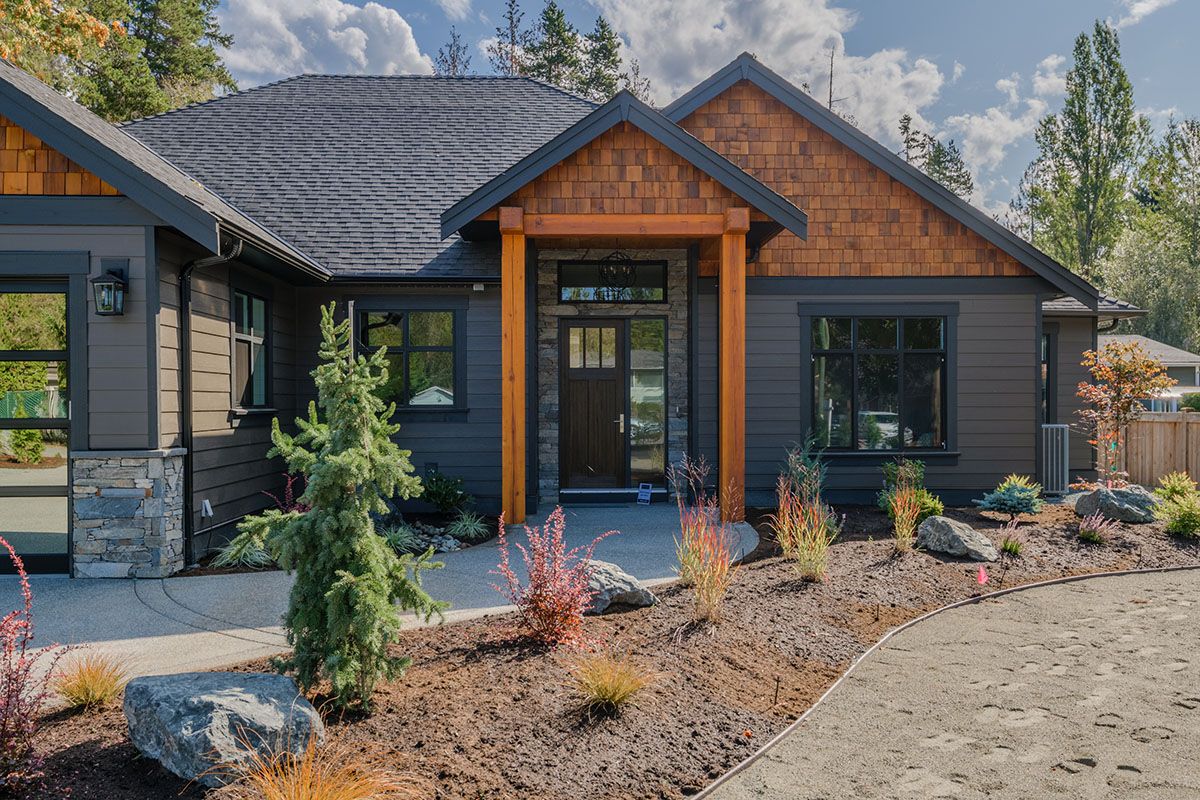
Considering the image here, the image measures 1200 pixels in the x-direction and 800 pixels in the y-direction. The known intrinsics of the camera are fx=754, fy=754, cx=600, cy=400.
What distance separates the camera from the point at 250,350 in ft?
25.9

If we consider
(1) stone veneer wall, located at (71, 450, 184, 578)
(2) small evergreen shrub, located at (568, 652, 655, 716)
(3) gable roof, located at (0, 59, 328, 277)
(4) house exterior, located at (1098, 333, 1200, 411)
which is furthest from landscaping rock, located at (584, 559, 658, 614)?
(4) house exterior, located at (1098, 333, 1200, 411)

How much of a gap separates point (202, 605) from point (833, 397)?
280 inches

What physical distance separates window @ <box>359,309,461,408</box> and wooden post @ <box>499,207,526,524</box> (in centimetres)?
165

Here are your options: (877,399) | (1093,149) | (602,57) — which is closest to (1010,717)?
(877,399)

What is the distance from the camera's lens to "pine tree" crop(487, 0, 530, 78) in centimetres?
2686

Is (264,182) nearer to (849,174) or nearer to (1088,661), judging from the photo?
(849,174)

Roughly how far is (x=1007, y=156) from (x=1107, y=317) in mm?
27272

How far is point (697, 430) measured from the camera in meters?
9.00

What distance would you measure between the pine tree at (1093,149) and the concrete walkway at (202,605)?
24.3 meters

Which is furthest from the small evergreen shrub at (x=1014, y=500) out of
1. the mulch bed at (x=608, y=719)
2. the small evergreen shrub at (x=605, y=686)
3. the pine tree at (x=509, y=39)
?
the pine tree at (x=509, y=39)

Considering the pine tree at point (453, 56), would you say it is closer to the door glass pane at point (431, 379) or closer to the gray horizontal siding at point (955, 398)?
the door glass pane at point (431, 379)

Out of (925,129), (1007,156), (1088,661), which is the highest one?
(925,129)

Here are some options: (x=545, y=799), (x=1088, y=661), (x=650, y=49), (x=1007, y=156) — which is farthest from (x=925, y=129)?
(x=545, y=799)

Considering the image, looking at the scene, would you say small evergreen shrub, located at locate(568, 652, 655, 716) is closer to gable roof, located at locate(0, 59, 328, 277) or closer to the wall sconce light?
gable roof, located at locate(0, 59, 328, 277)
